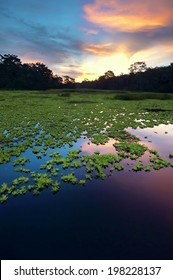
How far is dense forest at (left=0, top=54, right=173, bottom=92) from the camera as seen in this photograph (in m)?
120

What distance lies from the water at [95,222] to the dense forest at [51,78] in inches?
4339

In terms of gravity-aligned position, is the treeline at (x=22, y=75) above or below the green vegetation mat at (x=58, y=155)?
above

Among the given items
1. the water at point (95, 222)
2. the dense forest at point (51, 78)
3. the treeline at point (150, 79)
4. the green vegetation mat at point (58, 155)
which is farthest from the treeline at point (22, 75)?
the water at point (95, 222)

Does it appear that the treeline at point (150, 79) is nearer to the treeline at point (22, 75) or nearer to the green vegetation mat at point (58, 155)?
the treeline at point (22, 75)

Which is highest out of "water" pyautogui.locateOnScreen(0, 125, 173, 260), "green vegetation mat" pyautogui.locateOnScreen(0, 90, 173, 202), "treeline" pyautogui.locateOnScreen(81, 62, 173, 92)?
"treeline" pyautogui.locateOnScreen(81, 62, 173, 92)

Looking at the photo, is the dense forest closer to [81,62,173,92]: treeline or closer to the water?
[81,62,173,92]: treeline

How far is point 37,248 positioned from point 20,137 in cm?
1635

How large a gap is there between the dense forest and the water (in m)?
110

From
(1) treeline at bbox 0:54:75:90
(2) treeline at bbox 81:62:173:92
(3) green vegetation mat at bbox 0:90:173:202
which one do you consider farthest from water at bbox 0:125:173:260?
(1) treeline at bbox 0:54:75:90

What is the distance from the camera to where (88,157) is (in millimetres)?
17594

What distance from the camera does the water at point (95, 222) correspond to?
8516mm

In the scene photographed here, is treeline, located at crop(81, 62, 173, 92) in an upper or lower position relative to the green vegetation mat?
upper

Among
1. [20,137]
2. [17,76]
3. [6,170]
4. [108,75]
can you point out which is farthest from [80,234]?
[108,75]
